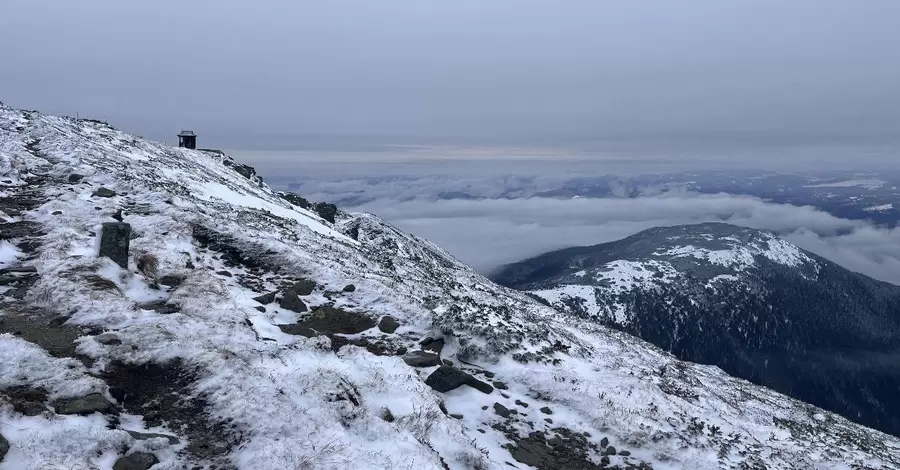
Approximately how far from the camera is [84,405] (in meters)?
10.1

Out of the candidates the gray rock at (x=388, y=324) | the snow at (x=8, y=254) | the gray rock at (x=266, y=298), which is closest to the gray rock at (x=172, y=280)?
the gray rock at (x=266, y=298)

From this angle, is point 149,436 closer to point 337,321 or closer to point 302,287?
point 337,321

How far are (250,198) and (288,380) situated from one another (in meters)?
34.3

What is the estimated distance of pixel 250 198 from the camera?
141 ft

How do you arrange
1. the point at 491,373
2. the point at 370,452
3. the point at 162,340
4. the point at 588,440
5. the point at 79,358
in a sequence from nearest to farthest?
1. the point at 370,452
2. the point at 79,358
3. the point at 162,340
4. the point at 588,440
5. the point at 491,373

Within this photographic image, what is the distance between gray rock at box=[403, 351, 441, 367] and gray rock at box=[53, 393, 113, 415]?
28.6ft

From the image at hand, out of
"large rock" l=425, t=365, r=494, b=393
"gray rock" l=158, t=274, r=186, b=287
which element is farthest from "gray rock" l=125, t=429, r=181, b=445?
"gray rock" l=158, t=274, r=186, b=287

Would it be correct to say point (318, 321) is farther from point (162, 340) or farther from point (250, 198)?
point (250, 198)

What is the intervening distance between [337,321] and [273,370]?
6.38 meters

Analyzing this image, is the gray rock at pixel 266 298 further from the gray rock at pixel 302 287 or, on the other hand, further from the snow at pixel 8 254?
the snow at pixel 8 254

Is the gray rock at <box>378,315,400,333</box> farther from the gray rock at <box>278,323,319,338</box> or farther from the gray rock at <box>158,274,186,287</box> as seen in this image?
the gray rock at <box>158,274,186,287</box>

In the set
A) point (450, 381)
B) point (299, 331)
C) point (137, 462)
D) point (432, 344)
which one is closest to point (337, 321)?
point (299, 331)

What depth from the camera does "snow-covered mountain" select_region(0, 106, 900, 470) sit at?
9992 millimetres

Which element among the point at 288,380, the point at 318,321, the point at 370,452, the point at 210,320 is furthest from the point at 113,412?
the point at 318,321
